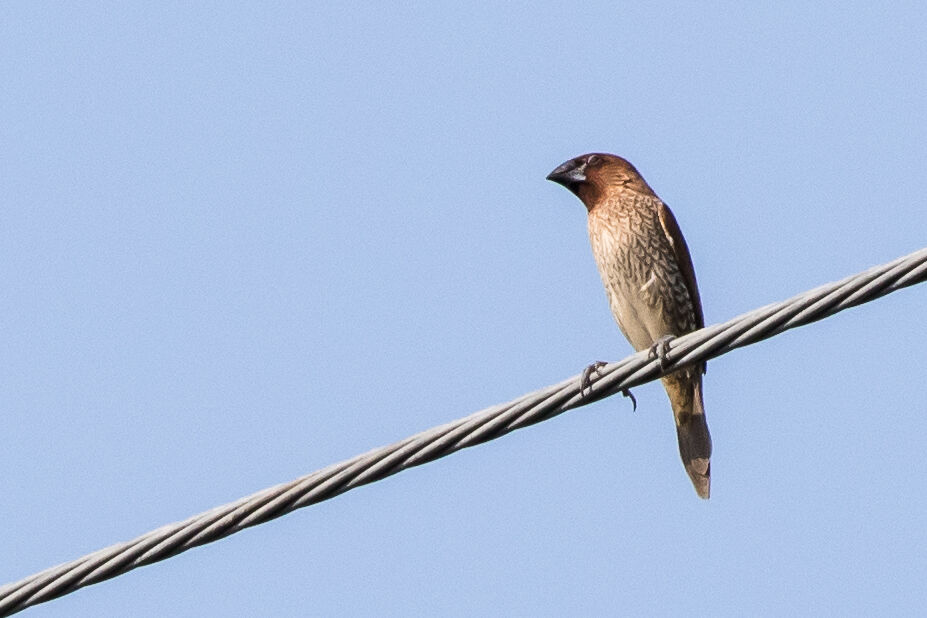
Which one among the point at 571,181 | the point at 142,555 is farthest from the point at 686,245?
the point at 142,555

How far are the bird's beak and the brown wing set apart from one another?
2.51 feet

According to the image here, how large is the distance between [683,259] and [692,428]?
87 cm

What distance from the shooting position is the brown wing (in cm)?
852

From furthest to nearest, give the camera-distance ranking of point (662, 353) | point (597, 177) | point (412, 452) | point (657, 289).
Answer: point (597, 177) → point (657, 289) → point (662, 353) → point (412, 452)

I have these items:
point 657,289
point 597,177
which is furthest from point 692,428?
point 597,177

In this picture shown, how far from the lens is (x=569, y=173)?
9.37m

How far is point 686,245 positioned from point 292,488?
445 cm

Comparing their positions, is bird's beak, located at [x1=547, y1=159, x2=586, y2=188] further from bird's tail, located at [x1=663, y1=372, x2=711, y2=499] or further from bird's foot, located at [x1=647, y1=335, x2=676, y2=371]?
bird's foot, located at [x1=647, y1=335, x2=676, y2=371]

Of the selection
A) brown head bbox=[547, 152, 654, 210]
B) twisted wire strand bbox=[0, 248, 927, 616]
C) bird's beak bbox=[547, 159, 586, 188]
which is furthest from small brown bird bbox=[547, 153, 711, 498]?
twisted wire strand bbox=[0, 248, 927, 616]

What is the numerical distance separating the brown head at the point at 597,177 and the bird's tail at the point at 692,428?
115cm

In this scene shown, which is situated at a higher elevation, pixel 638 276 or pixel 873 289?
pixel 638 276

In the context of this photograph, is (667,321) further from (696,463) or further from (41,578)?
(41,578)

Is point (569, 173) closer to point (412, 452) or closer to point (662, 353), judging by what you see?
point (662, 353)

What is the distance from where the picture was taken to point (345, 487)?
4570mm
